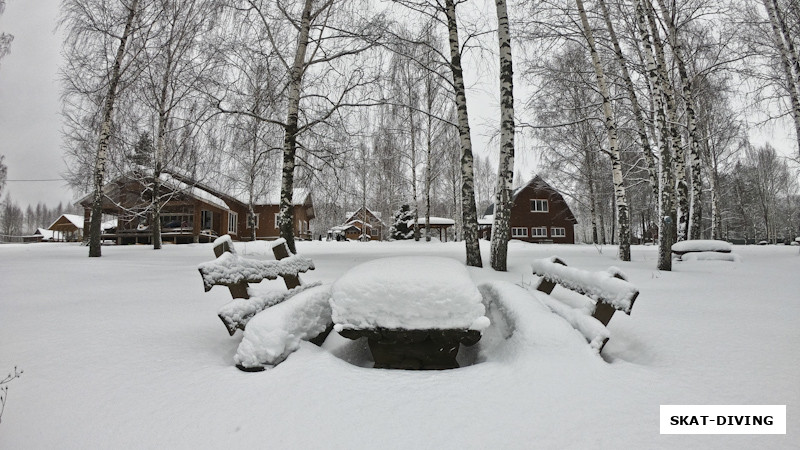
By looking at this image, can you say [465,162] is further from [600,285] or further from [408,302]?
[408,302]

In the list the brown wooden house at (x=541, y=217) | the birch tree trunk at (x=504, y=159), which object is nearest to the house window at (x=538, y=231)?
the brown wooden house at (x=541, y=217)

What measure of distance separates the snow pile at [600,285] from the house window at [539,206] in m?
26.4

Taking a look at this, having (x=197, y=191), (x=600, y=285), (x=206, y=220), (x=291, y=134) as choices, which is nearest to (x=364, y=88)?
(x=291, y=134)

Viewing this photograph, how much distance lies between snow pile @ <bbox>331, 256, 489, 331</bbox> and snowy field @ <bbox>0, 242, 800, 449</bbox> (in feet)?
0.93

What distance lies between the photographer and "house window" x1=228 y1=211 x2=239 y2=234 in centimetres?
2525

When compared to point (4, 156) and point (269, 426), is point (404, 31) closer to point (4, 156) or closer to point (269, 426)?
point (269, 426)

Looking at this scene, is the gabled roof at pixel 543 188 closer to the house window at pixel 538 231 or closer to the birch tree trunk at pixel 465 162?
the house window at pixel 538 231

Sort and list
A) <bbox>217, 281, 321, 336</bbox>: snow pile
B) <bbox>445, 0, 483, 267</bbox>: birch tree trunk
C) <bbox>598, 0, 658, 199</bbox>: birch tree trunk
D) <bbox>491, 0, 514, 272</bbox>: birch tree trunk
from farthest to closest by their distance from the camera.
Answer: <bbox>598, 0, 658, 199</bbox>: birch tree trunk < <bbox>445, 0, 483, 267</bbox>: birch tree trunk < <bbox>491, 0, 514, 272</bbox>: birch tree trunk < <bbox>217, 281, 321, 336</bbox>: snow pile

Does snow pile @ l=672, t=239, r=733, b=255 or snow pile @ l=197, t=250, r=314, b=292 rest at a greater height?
snow pile @ l=197, t=250, r=314, b=292

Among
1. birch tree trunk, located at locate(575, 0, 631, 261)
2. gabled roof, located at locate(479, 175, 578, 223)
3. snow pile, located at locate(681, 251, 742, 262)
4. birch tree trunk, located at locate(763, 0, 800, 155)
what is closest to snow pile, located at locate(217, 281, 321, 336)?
birch tree trunk, located at locate(575, 0, 631, 261)

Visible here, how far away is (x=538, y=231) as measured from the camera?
27.9 metres

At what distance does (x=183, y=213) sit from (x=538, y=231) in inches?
1000

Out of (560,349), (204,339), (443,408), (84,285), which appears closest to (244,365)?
(204,339)

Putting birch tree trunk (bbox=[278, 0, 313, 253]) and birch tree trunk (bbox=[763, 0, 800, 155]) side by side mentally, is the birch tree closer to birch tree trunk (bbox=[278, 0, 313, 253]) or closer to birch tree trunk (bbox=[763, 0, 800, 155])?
birch tree trunk (bbox=[278, 0, 313, 253])
